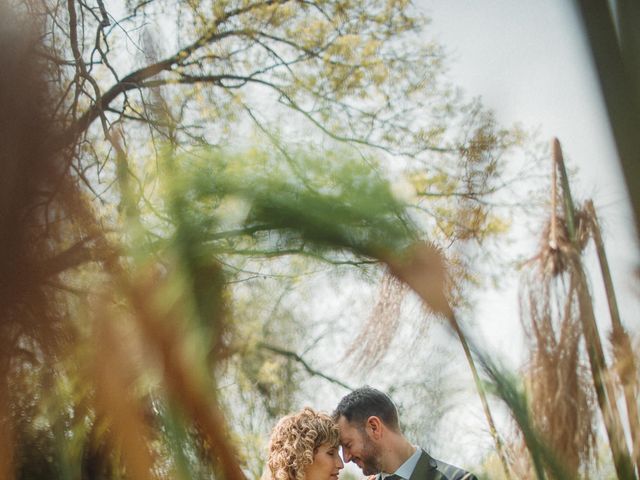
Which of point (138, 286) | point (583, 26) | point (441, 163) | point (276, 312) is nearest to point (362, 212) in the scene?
point (441, 163)

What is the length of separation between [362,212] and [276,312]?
448 millimetres

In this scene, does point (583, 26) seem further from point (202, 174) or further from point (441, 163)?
point (202, 174)

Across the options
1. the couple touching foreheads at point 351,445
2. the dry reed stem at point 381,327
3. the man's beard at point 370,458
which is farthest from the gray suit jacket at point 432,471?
the dry reed stem at point 381,327

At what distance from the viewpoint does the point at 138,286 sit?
222 cm

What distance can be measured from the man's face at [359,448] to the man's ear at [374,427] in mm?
15

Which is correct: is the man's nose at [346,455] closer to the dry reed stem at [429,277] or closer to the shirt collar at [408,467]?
the shirt collar at [408,467]

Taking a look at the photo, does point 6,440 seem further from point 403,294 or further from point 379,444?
point 403,294

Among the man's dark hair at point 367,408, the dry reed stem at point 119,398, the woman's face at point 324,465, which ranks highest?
the dry reed stem at point 119,398

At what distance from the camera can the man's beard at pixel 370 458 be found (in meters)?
1.83

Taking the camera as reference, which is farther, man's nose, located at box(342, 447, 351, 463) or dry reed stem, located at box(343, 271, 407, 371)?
dry reed stem, located at box(343, 271, 407, 371)

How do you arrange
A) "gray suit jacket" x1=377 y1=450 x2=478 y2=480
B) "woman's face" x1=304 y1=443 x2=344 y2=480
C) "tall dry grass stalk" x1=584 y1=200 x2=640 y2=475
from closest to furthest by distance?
"tall dry grass stalk" x1=584 y1=200 x2=640 y2=475
"gray suit jacket" x1=377 y1=450 x2=478 y2=480
"woman's face" x1=304 y1=443 x2=344 y2=480

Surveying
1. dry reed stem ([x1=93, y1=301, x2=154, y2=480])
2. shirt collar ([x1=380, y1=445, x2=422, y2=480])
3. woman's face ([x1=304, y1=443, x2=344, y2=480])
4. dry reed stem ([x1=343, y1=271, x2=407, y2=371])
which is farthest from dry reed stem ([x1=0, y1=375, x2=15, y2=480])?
shirt collar ([x1=380, y1=445, x2=422, y2=480])

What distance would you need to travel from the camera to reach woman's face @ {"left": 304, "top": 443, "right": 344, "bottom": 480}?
1864 millimetres

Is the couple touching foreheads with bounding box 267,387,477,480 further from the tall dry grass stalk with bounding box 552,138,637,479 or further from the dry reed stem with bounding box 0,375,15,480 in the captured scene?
the dry reed stem with bounding box 0,375,15,480
